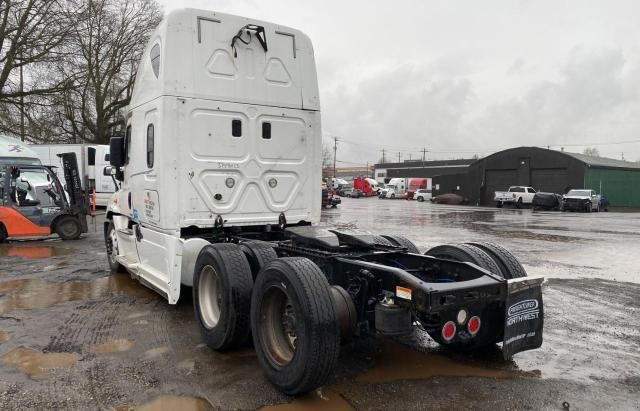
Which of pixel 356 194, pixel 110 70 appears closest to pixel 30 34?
pixel 110 70

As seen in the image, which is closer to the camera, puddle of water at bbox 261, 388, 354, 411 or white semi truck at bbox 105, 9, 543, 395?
puddle of water at bbox 261, 388, 354, 411

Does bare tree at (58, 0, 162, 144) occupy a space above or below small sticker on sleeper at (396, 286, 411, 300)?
above

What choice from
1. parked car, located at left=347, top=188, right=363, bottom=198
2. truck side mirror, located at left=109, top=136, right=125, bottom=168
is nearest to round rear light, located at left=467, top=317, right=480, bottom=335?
truck side mirror, located at left=109, top=136, right=125, bottom=168

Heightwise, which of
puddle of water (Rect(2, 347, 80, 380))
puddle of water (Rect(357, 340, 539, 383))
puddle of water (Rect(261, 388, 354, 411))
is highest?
puddle of water (Rect(357, 340, 539, 383))

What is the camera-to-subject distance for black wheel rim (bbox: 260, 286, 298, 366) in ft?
13.4

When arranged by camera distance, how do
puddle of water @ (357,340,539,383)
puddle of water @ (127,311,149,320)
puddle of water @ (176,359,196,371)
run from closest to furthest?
puddle of water @ (357,340,539,383), puddle of water @ (176,359,196,371), puddle of water @ (127,311,149,320)

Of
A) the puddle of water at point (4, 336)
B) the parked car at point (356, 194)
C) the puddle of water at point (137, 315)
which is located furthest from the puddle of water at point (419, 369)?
the parked car at point (356, 194)

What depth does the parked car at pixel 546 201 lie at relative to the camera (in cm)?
3797

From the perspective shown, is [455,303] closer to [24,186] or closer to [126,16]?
[24,186]

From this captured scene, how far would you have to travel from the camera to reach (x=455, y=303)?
364 centimetres

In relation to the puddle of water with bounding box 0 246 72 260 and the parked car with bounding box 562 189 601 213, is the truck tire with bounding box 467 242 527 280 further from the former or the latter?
the parked car with bounding box 562 189 601 213

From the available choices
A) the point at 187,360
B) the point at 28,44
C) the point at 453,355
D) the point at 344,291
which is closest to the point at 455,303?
the point at 344,291

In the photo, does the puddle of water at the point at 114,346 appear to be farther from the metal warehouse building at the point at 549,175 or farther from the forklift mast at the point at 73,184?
the metal warehouse building at the point at 549,175

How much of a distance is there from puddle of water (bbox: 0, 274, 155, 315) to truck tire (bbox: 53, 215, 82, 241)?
19.2 feet
